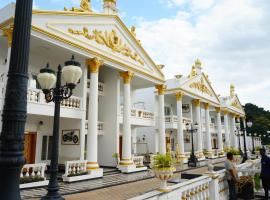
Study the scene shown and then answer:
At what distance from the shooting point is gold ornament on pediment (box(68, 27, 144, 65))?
1352 centimetres

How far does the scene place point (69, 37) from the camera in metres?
12.6

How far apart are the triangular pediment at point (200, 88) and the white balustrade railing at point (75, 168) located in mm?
14496

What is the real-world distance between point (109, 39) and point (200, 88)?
16122 mm

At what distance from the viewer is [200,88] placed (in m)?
27.9

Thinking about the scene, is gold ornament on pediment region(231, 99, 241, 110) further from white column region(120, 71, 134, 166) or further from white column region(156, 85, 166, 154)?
white column region(120, 71, 134, 166)

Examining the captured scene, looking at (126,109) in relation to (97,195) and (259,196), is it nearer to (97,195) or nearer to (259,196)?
(97,195)

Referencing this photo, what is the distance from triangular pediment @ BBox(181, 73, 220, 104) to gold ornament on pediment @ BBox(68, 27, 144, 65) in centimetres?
915

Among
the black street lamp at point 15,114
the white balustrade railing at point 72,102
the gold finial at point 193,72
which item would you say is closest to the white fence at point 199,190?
the black street lamp at point 15,114

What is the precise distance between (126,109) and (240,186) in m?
9.19

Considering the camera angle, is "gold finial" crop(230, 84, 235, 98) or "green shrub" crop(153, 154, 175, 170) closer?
"green shrub" crop(153, 154, 175, 170)

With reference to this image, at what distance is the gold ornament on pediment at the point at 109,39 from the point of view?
1352 cm

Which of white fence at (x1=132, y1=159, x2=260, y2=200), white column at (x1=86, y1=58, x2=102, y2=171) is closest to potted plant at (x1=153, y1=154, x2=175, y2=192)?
white fence at (x1=132, y1=159, x2=260, y2=200)

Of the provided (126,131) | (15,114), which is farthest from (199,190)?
(126,131)

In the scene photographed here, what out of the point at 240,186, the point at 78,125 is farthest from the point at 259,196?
the point at 78,125
